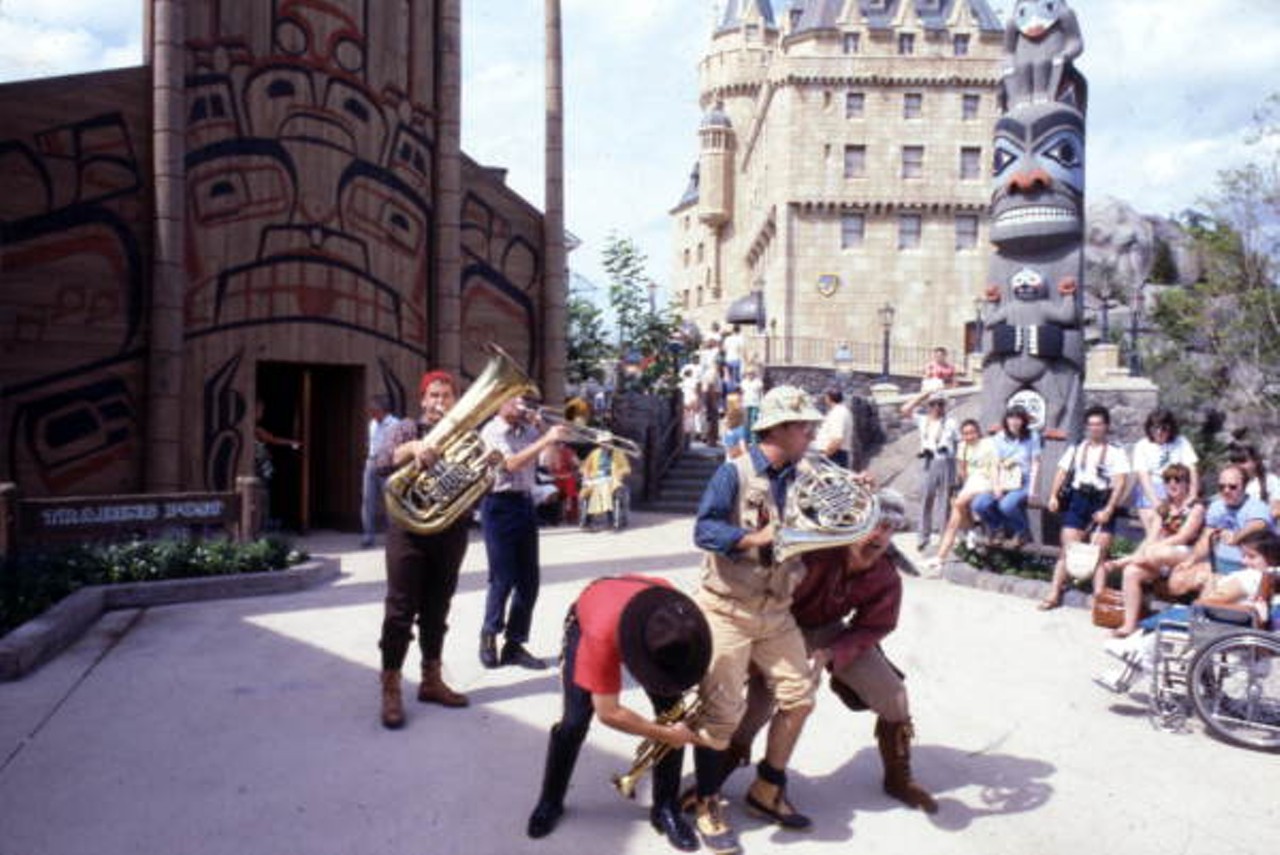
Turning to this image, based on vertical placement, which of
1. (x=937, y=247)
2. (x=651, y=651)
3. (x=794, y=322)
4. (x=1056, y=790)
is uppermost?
(x=937, y=247)

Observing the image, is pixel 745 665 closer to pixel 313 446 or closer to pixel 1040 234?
pixel 1040 234

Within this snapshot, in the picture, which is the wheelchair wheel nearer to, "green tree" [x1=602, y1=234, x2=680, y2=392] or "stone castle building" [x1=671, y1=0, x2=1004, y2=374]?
"green tree" [x1=602, y1=234, x2=680, y2=392]

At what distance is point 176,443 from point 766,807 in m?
8.47

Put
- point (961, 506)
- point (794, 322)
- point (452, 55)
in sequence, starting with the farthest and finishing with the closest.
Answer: point (794, 322)
point (452, 55)
point (961, 506)

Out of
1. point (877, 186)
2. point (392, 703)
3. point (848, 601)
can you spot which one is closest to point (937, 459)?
point (848, 601)

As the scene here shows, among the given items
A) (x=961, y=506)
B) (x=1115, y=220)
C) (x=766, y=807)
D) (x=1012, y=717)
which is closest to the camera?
(x=766, y=807)

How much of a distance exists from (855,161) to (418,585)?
1482 inches

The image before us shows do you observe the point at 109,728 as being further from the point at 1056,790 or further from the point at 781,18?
the point at 781,18

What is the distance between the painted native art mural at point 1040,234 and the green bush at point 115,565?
7979 mm

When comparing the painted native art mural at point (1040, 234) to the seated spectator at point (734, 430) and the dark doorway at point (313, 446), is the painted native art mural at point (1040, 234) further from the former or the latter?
the dark doorway at point (313, 446)

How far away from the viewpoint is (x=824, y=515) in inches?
154

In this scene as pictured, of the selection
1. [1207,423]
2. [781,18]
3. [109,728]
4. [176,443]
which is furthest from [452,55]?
[781,18]

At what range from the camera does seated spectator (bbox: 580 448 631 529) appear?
13.4m

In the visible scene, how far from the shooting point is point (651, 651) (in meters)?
3.72
